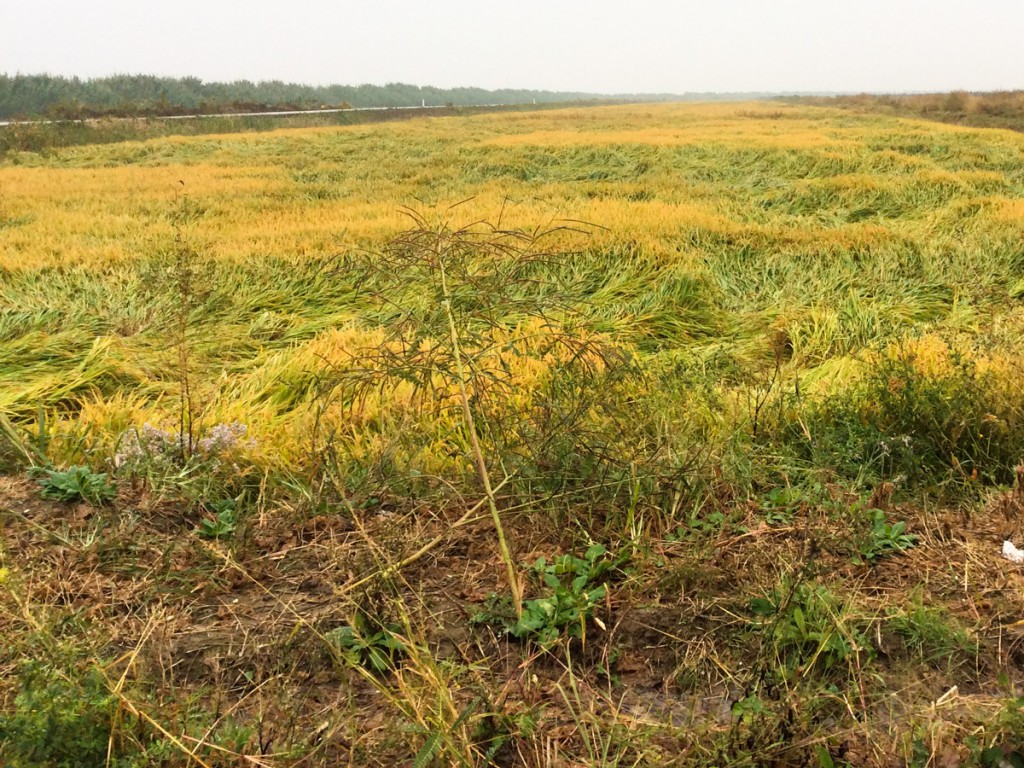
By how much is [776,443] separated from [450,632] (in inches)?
66.9

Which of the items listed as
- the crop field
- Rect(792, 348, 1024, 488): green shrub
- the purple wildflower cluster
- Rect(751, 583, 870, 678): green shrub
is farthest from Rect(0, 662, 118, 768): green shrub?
Rect(792, 348, 1024, 488): green shrub

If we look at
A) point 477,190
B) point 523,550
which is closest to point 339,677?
point 523,550

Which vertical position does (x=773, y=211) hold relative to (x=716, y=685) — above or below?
above

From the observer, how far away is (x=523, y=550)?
89.7 inches

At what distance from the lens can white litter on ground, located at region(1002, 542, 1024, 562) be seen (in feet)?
6.90

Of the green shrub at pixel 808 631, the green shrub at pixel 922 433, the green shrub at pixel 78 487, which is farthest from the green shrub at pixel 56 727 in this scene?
the green shrub at pixel 922 433

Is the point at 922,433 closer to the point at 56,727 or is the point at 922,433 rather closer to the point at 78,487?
the point at 56,727

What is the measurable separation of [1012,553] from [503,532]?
153 cm

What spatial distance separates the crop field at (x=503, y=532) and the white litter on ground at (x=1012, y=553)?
0.03 m

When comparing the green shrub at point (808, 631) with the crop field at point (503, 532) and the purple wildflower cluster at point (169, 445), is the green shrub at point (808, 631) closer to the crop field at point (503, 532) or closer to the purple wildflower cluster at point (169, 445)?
the crop field at point (503, 532)

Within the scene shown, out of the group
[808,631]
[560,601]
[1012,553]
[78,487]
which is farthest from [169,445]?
[1012,553]

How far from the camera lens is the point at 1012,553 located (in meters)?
2.12

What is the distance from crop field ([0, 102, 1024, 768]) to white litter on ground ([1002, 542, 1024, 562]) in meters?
0.03

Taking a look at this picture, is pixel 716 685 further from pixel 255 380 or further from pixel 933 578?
pixel 255 380
